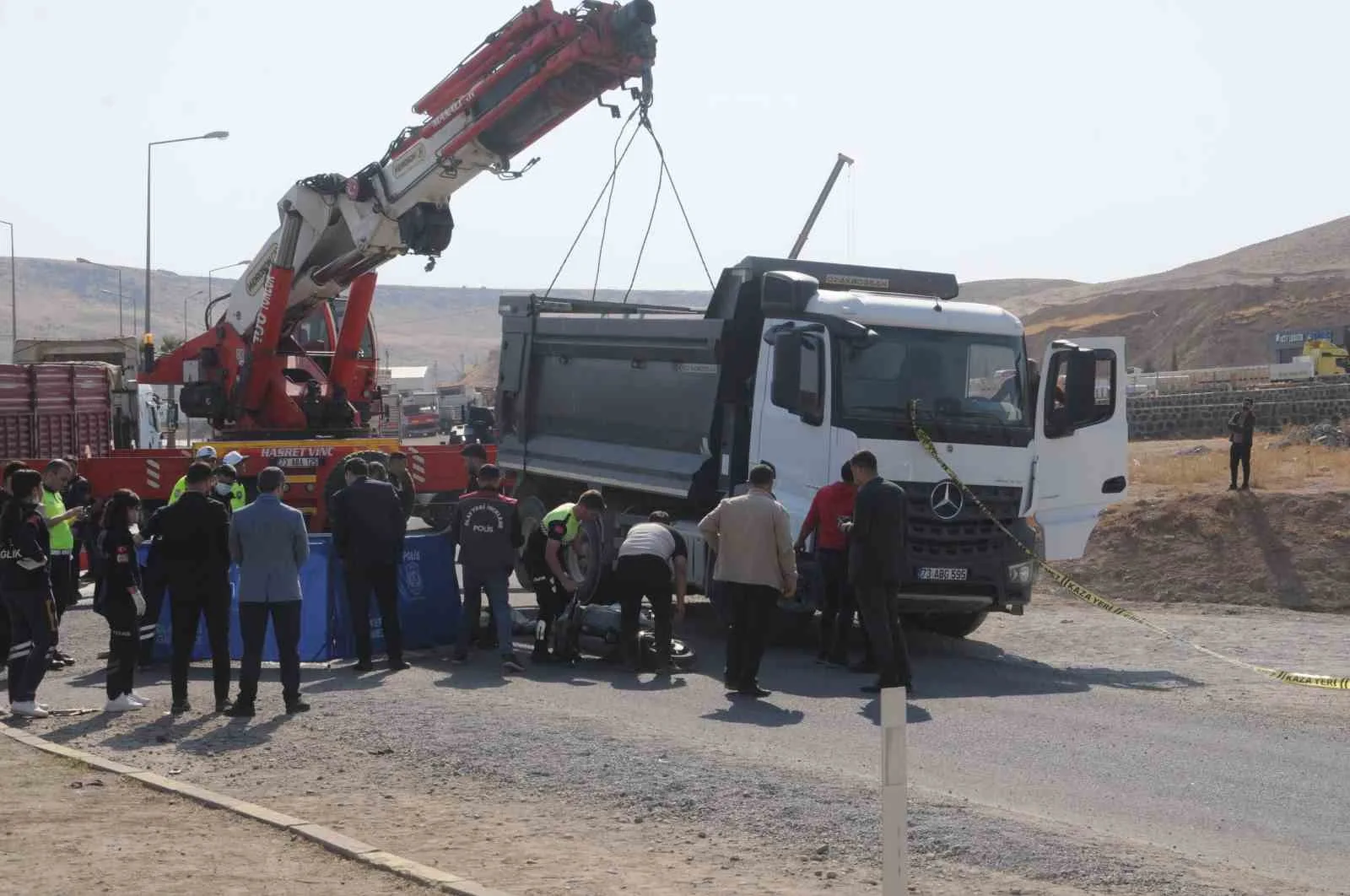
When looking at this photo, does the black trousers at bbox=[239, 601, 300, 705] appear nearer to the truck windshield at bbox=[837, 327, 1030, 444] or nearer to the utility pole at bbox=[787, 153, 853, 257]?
the truck windshield at bbox=[837, 327, 1030, 444]

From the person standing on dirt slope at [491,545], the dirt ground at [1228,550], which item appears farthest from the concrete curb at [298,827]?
the dirt ground at [1228,550]

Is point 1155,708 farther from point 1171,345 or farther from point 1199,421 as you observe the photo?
point 1171,345

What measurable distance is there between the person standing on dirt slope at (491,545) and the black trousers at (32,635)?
10.9 ft

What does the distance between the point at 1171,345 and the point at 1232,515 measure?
87089 mm

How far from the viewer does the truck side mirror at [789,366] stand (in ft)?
46.7

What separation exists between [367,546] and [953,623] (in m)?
5.80

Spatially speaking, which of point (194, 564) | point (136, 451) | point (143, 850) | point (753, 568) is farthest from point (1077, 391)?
point (136, 451)

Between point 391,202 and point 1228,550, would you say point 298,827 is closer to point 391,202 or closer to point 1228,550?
point 391,202

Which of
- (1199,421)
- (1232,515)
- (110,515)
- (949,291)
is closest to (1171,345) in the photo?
(1199,421)

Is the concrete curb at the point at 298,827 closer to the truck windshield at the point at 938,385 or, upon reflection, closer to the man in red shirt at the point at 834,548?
the man in red shirt at the point at 834,548

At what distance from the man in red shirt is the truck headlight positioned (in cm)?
152

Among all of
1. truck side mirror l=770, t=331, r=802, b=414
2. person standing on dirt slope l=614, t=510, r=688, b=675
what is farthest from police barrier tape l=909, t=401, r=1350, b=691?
person standing on dirt slope l=614, t=510, r=688, b=675

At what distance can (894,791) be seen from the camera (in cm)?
578

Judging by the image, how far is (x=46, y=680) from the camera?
527 inches
